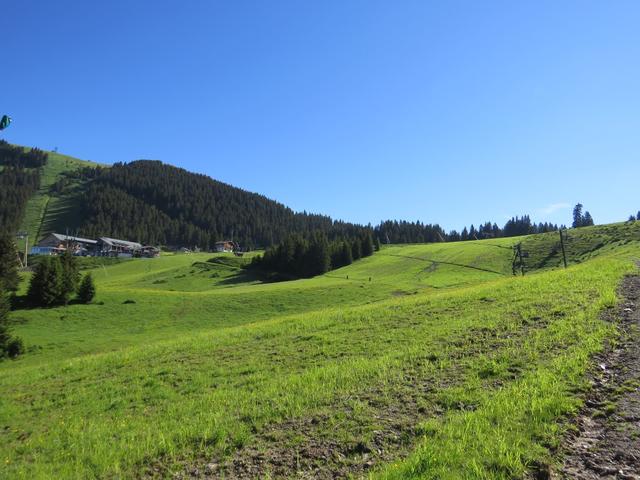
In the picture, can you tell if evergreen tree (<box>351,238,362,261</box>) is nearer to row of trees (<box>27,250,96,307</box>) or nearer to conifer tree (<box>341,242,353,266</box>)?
conifer tree (<box>341,242,353,266</box>)

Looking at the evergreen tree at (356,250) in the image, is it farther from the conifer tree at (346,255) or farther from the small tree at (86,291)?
the small tree at (86,291)

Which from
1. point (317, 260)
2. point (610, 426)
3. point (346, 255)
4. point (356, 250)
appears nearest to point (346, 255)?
point (346, 255)

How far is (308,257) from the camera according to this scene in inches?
4936

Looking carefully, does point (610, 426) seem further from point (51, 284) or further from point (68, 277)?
point (68, 277)

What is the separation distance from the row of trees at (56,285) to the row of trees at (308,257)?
68002 millimetres

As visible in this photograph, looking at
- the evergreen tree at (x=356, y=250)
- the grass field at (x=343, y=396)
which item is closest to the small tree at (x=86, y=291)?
the grass field at (x=343, y=396)

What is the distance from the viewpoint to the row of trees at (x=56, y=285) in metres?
55.6

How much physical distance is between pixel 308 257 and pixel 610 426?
11808cm

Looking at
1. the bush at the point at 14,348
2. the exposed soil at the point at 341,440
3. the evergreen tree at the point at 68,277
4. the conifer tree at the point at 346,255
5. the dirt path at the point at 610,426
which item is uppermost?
the conifer tree at the point at 346,255

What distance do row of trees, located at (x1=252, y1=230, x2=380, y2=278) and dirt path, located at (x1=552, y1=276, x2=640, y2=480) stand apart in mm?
110710

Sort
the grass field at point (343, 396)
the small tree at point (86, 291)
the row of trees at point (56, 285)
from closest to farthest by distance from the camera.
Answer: the grass field at point (343, 396), the row of trees at point (56, 285), the small tree at point (86, 291)

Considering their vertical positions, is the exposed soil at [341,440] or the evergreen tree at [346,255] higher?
the evergreen tree at [346,255]

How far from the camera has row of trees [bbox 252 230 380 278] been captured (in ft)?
406

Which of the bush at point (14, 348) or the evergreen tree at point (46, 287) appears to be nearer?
the bush at point (14, 348)
